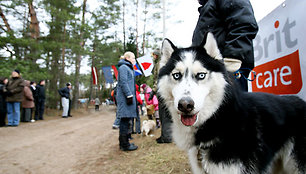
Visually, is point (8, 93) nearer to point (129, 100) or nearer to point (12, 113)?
point (12, 113)

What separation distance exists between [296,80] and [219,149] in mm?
1839

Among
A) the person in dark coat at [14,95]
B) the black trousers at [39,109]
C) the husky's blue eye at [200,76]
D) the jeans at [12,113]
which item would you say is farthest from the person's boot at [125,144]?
the black trousers at [39,109]

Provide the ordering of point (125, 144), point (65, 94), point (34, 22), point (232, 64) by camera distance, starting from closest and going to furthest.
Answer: point (232, 64) < point (125, 144) < point (65, 94) < point (34, 22)

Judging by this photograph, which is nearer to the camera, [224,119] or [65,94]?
[224,119]

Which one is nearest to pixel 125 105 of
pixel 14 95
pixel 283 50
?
pixel 283 50

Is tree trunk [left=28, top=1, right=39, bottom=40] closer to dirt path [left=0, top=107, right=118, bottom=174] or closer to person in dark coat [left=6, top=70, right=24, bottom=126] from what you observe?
person in dark coat [left=6, top=70, right=24, bottom=126]

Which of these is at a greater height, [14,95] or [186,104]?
[14,95]

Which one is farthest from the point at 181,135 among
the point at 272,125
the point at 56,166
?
the point at 56,166

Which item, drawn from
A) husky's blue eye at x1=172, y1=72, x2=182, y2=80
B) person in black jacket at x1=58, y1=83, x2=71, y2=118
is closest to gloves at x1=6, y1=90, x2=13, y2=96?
person in black jacket at x1=58, y1=83, x2=71, y2=118

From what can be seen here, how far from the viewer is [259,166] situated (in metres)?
1.47

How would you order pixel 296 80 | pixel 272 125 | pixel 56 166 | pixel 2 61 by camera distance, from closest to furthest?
pixel 272 125 → pixel 296 80 → pixel 56 166 → pixel 2 61

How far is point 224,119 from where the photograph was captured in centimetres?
150

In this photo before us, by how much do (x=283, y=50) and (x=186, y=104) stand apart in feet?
7.32

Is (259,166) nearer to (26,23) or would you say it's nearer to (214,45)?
(214,45)
